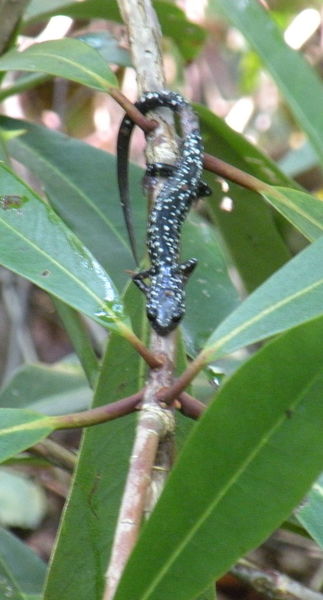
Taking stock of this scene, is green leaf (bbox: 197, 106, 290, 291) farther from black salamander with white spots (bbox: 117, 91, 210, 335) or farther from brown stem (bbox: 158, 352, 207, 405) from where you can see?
brown stem (bbox: 158, 352, 207, 405)

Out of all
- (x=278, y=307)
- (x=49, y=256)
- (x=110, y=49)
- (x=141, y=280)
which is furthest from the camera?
(x=110, y=49)

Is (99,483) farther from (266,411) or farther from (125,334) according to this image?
(266,411)

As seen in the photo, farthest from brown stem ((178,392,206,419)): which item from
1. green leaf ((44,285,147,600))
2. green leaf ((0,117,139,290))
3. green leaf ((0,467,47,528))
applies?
green leaf ((0,467,47,528))

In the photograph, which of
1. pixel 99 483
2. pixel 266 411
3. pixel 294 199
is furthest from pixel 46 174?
pixel 266 411

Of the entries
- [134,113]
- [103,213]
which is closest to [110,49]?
[103,213]

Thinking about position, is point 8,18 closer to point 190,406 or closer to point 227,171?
point 227,171

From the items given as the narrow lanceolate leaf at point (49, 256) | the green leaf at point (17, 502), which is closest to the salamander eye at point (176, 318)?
the narrow lanceolate leaf at point (49, 256)

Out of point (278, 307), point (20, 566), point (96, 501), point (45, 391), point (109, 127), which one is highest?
point (278, 307)
